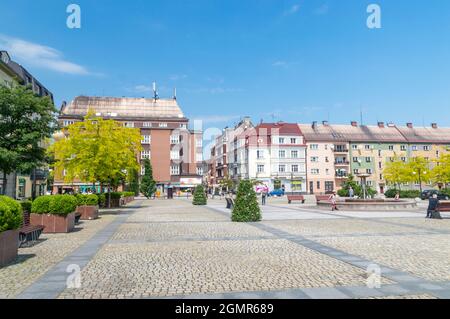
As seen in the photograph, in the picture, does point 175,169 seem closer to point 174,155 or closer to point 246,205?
point 174,155

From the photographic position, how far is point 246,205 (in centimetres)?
1856

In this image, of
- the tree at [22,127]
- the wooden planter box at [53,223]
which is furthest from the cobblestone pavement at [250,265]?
the tree at [22,127]

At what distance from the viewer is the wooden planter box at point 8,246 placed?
8359mm

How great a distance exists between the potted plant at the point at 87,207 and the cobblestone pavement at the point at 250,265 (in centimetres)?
721

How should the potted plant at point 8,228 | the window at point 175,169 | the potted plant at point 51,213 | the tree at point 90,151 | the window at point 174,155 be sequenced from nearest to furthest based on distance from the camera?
the potted plant at point 8,228 < the potted plant at point 51,213 < the tree at point 90,151 < the window at point 175,169 < the window at point 174,155

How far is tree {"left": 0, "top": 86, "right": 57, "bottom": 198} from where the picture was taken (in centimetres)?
1791

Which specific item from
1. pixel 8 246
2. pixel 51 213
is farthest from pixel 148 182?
pixel 8 246

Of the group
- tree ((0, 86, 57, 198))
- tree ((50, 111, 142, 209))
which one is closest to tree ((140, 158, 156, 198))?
tree ((50, 111, 142, 209))

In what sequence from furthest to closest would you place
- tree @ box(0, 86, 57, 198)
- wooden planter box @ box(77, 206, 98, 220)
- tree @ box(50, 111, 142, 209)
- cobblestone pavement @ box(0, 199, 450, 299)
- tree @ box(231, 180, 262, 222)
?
tree @ box(50, 111, 142, 209), wooden planter box @ box(77, 206, 98, 220), tree @ box(231, 180, 262, 222), tree @ box(0, 86, 57, 198), cobblestone pavement @ box(0, 199, 450, 299)

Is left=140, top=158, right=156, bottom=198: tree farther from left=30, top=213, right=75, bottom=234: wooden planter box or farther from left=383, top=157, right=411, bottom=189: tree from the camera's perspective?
left=30, top=213, right=75, bottom=234: wooden planter box

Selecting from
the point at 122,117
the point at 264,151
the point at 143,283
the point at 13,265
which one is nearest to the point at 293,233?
the point at 143,283

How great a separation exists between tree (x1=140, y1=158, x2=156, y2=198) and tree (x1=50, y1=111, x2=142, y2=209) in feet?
126

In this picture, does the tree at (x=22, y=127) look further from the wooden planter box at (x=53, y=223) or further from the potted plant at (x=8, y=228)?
the potted plant at (x=8, y=228)
